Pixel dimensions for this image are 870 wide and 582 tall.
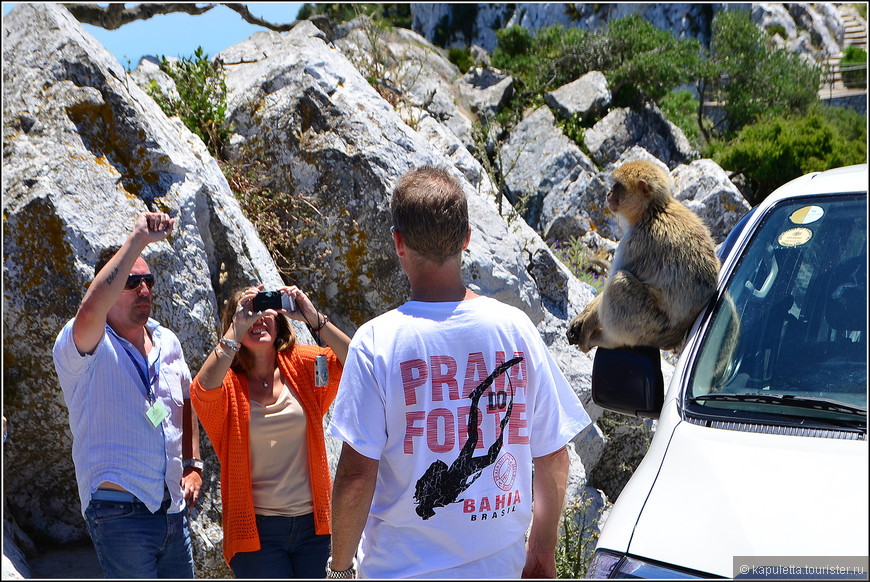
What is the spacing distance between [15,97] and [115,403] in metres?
2.03

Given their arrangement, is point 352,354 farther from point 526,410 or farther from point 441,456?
point 526,410

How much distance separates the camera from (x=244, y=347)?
122 inches

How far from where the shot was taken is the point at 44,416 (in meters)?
3.71

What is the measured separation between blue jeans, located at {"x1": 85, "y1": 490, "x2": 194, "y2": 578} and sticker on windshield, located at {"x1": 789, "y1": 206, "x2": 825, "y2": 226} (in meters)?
2.74

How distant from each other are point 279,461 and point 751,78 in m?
18.5

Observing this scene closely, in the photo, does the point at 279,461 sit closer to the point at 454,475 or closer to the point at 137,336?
the point at 137,336

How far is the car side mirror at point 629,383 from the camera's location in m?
2.63

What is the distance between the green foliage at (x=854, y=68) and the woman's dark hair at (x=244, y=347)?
96.0 ft

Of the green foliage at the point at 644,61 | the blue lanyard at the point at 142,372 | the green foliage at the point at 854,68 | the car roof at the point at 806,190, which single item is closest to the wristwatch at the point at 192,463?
the blue lanyard at the point at 142,372

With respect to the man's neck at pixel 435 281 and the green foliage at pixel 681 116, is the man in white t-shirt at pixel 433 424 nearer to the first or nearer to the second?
the man's neck at pixel 435 281

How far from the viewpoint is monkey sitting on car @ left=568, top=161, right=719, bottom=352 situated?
3455 mm

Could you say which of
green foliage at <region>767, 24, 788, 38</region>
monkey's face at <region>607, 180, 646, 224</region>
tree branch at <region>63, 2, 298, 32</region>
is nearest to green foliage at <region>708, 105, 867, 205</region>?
tree branch at <region>63, 2, 298, 32</region>

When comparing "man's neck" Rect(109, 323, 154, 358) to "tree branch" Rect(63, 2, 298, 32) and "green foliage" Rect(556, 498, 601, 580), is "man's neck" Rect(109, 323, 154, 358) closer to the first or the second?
"green foliage" Rect(556, 498, 601, 580)

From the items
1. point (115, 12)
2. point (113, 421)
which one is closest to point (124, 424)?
point (113, 421)
